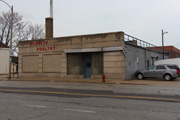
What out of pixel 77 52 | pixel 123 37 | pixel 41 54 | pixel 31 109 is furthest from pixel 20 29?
pixel 31 109

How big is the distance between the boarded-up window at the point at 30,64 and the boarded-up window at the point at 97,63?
7850 mm

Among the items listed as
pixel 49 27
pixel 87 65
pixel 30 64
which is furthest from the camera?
pixel 49 27

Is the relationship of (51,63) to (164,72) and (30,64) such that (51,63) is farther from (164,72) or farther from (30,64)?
(164,72)

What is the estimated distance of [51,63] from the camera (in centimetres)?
2356

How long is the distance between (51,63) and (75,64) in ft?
10.8

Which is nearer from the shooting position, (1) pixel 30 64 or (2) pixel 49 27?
(1) pixel 30 64

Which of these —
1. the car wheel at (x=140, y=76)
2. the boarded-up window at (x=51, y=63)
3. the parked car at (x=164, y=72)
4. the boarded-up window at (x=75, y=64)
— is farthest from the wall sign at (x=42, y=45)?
the parked car at (x=164, y=72)

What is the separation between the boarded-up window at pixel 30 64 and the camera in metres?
24.6

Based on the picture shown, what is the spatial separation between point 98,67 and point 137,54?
578 cm

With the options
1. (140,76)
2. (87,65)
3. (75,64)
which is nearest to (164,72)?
(140,76)

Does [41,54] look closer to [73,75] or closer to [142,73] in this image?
[73,75]

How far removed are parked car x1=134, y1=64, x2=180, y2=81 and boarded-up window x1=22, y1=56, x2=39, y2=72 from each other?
13.1 metres

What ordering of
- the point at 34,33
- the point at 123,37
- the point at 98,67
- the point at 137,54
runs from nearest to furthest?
the point at 123,37 < the point at 98,67 < the point at 137,54 < the point at 34,33

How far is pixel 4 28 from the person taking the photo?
52031mm
